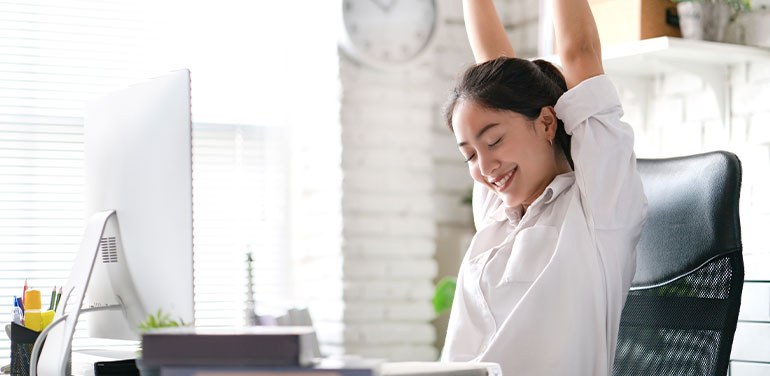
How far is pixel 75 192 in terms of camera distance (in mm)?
2883

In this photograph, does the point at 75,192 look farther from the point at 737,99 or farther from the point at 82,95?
the point at 737,99

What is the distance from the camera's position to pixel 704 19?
2.38m

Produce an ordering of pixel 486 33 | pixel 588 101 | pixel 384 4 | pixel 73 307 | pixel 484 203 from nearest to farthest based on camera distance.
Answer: pixel 73 307, pixel 588 101, pixel 484 203, pixel 486 33, pixel 384 4

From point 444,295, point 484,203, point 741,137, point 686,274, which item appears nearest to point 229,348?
point 686,274

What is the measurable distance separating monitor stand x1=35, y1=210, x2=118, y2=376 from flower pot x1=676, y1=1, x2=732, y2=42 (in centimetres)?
166

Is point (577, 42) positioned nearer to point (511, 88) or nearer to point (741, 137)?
point (511, 88)

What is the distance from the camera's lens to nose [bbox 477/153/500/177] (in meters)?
1.42

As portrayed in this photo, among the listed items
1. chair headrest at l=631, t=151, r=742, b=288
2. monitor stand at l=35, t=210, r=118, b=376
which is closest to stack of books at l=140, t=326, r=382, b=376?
monitor stand at l=35, t=210, r=118, b=376

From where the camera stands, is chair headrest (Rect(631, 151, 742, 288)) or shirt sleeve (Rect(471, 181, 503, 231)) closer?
chair headrest (Rect(631, 151, 742, 288))

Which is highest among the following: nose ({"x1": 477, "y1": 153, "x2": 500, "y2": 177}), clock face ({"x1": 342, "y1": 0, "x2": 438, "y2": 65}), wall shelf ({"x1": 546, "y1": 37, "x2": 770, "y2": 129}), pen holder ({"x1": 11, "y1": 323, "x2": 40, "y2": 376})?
clock face ({"x1": 342, "y1": 0, "x2": 438, "y2": 65})

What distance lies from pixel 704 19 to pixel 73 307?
1830 millimetres

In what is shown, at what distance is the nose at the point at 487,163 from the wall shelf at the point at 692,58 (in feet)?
3.53

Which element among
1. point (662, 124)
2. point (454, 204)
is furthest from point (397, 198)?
point (662, 124)

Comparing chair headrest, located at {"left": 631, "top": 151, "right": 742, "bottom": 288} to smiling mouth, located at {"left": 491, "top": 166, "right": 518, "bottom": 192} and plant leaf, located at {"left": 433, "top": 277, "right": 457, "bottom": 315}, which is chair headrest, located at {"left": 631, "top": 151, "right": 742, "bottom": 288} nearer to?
smiling mouth, located at {"left": 491, "top": 166, "right": 518, "bottom": 192}
